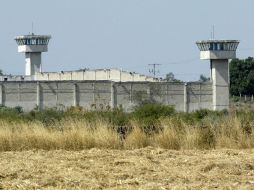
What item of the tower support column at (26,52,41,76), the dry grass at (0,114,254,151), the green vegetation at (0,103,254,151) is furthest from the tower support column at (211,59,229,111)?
the dry grass at (0,114,254,151)

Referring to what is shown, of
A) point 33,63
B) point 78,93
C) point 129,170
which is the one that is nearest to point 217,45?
point 78,93

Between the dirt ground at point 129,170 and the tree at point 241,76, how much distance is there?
107 metres

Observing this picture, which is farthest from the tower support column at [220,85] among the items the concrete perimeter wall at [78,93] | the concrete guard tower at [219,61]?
the concrete perimeter wall at [78,93]

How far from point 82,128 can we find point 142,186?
26.5 ft

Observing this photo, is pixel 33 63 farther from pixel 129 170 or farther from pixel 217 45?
pixel 129 170

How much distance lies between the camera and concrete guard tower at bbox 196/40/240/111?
10200 cm

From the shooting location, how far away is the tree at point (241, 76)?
120438 mm

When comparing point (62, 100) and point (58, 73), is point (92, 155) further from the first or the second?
point (58, 73)

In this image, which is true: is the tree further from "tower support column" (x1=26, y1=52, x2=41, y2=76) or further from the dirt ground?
the dirt ground

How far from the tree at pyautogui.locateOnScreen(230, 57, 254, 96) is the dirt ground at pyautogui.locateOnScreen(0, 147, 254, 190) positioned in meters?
107

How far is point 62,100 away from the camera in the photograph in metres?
93.1

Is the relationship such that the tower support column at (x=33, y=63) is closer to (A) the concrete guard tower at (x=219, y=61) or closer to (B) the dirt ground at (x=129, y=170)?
(A) the concrete guard tower at (x=219, y=61)

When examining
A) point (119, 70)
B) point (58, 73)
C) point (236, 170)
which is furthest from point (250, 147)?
point (58, 73)

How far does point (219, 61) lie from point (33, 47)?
3592cm
